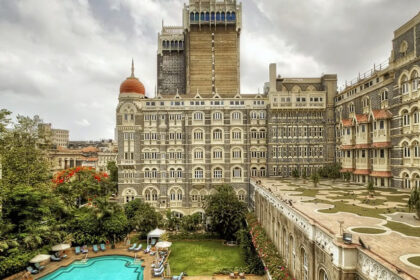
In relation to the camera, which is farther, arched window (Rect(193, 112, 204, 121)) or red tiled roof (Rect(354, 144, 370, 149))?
arched window (Rect(193, 112, 204, 121))

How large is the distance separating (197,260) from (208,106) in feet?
78.7

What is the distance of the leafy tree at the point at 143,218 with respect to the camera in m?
37.7

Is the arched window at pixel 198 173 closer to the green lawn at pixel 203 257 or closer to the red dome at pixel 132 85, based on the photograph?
the green lawn at pixel 203 257

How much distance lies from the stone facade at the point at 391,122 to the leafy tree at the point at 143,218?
92.8 ft

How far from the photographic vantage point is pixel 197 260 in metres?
32.0

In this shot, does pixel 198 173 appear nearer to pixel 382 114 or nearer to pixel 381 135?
pixel 381 135

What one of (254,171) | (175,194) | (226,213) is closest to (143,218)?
(175,194)

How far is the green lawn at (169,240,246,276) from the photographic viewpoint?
29594mm

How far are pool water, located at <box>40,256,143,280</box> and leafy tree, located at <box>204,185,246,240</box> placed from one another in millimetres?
11575

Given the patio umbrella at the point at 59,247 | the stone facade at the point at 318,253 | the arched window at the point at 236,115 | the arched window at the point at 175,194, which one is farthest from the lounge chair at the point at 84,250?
the arched window at the point at 236,115

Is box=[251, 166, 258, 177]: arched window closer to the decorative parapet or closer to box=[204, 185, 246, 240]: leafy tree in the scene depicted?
box=[204, 185, 246, 240]: leafy tree

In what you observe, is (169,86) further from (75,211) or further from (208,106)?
(75,211)

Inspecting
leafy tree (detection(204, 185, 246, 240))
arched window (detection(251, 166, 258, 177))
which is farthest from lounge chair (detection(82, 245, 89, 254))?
arched window (detection(251, 166, 258, 177))

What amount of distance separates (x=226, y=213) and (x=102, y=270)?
16418 mm
